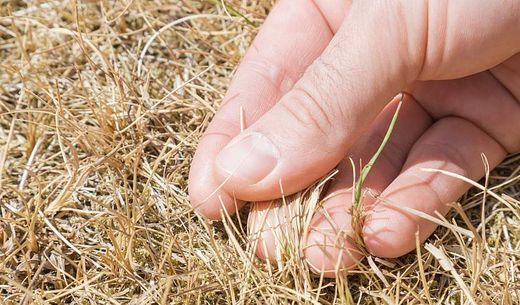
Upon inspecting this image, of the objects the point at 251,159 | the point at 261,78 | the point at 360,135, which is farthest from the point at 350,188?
the point at 261,78

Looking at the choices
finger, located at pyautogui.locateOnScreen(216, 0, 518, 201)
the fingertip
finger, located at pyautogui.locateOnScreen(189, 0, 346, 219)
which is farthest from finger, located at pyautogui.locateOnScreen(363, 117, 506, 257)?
finger, located at pyautogui.locateOnScreen(189, 0, 346, 219)

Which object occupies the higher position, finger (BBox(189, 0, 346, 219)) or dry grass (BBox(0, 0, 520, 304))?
finger (BBox(189, 0, 346, 219))

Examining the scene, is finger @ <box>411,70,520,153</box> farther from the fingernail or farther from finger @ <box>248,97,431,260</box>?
the fingernail

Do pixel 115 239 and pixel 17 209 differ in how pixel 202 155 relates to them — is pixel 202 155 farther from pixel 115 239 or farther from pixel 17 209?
pixel 17 209

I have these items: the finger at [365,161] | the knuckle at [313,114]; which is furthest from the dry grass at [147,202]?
the knuckle at [313,114]

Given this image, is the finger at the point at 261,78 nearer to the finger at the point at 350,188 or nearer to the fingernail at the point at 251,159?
the fingernail at the point at 251,159

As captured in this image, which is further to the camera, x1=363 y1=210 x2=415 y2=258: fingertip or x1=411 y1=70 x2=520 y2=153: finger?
x1=411 y1=70 x2=520 y2=153: finger

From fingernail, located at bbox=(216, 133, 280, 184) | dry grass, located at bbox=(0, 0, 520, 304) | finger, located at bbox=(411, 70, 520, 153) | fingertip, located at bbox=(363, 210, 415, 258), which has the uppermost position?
finger, located at bbox=(411, 70, 520, 153)

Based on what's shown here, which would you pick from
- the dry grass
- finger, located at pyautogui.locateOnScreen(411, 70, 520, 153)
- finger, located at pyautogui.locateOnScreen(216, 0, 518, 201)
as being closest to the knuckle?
finger, located at pyautogui.locateOnScreen(216, 0, 518, 201)
